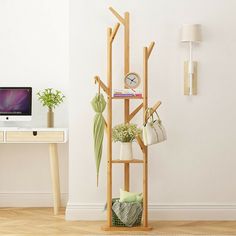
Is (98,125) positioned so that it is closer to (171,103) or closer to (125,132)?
(125,132)

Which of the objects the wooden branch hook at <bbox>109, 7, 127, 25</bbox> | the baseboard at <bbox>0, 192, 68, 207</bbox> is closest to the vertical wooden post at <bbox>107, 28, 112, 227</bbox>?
the wooden branch hook at <bbox>109, 7, 127, 25</bbox>

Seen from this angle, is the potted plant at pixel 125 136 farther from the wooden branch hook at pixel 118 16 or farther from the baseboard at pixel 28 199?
the baseboard at pixel 28 199

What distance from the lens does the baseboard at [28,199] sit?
593 centimetres

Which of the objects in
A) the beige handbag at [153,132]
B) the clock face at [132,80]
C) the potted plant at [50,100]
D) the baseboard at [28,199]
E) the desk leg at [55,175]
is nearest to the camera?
the beige handbag at [153,132]

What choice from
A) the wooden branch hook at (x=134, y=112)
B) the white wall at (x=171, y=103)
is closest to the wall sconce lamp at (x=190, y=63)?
the white wall at (x=171, y=103)

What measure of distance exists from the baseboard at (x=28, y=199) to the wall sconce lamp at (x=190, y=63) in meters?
1.66

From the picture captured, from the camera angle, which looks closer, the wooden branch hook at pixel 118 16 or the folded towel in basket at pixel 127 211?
the folded towel in basket at pixel 127 211

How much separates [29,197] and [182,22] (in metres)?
2.25

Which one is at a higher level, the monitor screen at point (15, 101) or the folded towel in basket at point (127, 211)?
the monitor screen at point (15, 101)

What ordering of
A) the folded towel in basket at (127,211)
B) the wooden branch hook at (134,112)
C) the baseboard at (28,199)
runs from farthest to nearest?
the baseboard at (28,199)
the wooden branch hook at (134,112)
the folded towel in basket at (127,211)

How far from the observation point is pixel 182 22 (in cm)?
520

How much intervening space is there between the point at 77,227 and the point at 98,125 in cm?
83

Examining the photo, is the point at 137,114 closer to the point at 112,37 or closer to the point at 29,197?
the point at 112,37

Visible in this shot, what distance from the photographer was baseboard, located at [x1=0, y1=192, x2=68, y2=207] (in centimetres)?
593
